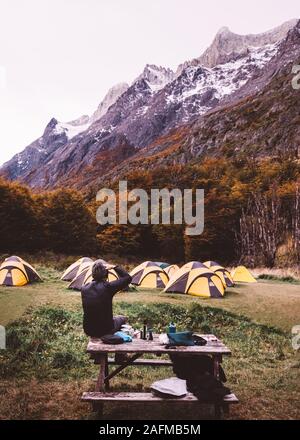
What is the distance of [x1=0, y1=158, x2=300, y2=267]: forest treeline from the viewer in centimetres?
4008

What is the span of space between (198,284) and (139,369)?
10.5 m

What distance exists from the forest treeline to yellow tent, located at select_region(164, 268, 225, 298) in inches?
690

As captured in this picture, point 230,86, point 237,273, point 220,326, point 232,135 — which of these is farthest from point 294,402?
point 230,86

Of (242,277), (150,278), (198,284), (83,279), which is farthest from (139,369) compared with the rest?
(242,277)

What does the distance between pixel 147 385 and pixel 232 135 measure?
88908 millimetres

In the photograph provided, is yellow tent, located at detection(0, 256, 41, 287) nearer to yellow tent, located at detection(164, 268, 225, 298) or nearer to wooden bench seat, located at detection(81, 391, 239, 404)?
yellow tent, located at detection(164, 268, 225, 298)

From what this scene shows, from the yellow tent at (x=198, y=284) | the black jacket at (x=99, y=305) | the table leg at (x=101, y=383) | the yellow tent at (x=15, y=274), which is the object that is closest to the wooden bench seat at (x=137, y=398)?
the table leg at (x=101, y=383)

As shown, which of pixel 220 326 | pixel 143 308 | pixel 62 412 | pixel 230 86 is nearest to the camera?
pixel 62 412

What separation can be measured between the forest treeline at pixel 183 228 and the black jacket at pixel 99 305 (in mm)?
30498

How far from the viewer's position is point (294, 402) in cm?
759

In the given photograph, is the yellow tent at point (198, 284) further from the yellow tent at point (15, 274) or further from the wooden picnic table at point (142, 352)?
the wooden picnic table at point (142, 352)

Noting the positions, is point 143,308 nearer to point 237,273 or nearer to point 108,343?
point 108,343

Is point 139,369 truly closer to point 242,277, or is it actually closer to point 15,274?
point 15,274
